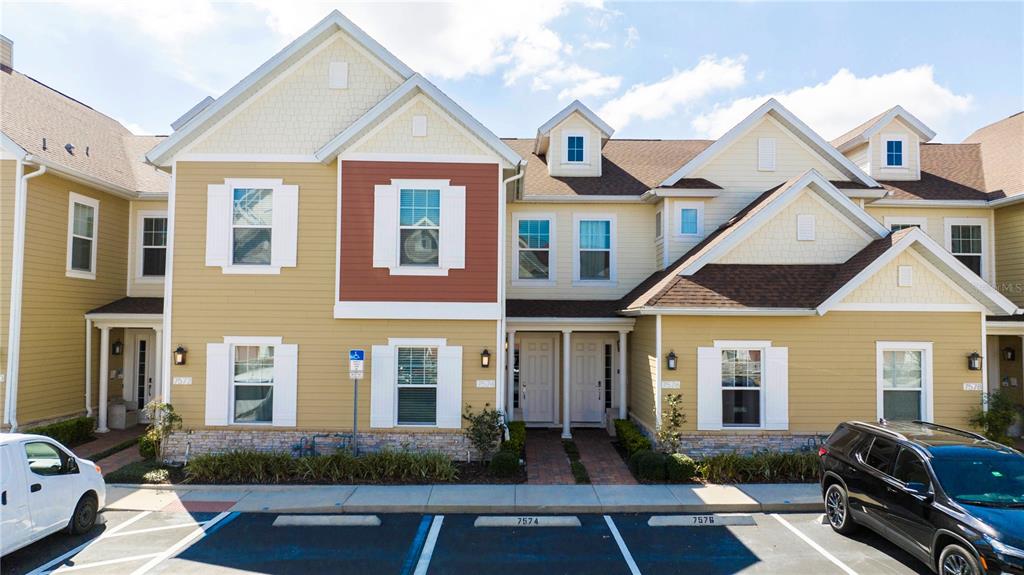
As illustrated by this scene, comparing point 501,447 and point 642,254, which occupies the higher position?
point 642,254

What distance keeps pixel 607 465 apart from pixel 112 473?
1041cm

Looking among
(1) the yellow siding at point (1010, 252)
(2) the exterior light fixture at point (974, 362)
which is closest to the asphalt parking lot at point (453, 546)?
(2) the exterior light fixture at point (974, 362)

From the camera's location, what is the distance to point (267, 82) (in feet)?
43.6

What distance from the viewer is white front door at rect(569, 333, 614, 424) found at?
17.3 m

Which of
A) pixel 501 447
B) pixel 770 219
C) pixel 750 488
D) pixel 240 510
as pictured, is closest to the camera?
pixel 240 510

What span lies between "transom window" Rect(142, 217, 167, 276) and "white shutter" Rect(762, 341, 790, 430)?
54.9 ft

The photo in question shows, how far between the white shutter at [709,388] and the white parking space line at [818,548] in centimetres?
297

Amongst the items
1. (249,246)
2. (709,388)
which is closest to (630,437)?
(709,388)

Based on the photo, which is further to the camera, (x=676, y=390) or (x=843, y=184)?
(x=843, y=184)

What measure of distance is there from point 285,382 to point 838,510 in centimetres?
1093

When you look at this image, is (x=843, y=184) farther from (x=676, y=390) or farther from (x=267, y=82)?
(x=267, y=82)

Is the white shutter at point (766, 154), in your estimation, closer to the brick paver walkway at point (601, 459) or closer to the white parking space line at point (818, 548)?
the brick paver walkway at point (601, 459)

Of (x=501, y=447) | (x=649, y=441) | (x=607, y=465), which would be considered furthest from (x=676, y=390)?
(x=501, y=447)

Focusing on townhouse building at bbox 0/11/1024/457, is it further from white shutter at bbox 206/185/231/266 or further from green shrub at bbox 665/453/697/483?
green shrub at bbox 665/453/697/483
